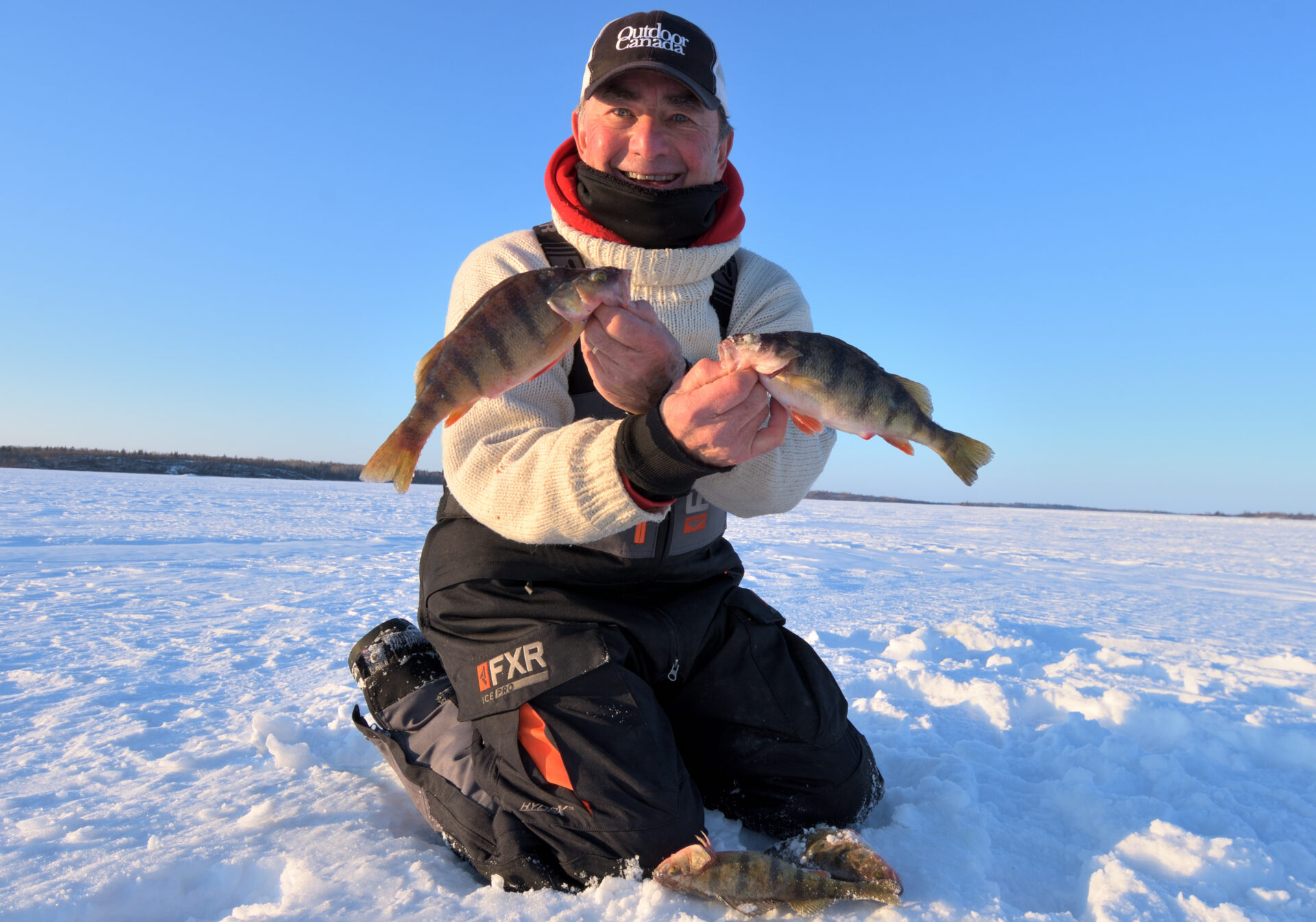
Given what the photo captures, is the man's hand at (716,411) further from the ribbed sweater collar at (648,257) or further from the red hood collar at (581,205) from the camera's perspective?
the red hood collar at (581,205)

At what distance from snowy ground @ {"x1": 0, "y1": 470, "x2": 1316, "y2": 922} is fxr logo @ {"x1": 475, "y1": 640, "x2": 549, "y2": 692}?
485mm

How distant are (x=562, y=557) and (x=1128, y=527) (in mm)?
25502

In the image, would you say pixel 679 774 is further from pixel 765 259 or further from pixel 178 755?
pixel 765 259

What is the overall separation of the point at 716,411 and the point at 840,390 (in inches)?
16.8

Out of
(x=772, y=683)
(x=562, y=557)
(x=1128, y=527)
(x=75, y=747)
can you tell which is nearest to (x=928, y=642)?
(x=772, y=683)

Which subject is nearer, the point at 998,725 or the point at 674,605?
the point at 674,605

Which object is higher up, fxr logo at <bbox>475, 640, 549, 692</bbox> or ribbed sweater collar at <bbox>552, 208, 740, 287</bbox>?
ribbed sweater collar at <bbox>552, 208, 740, 287</bbox>

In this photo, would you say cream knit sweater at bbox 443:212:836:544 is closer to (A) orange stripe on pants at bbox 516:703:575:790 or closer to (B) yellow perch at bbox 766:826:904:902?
(A) orange stripe on pants at bbox 516:703:575:790

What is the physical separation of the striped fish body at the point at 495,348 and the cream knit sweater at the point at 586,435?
266 millimetres

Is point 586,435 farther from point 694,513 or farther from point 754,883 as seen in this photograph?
point 754,883

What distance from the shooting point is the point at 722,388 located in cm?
183

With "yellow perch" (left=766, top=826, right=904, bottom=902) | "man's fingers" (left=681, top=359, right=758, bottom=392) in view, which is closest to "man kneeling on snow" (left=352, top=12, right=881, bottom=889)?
"man's fingers" (left=681, top=359, right=758, bottom=392)

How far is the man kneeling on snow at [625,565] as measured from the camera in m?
1.97

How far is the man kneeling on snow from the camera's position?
197 centimetres
